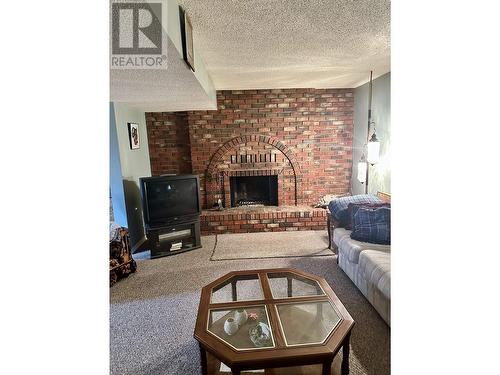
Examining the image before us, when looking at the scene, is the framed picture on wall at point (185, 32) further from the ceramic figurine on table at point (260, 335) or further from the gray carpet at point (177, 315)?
the gray carpet at point (177, 315)

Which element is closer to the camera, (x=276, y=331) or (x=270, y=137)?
(x=276, y=331)

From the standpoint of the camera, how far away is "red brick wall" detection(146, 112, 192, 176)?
14.5 feet

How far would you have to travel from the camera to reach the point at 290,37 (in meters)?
2.00

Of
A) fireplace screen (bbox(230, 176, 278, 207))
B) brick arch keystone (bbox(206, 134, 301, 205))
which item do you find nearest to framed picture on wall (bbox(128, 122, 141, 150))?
brick arch keystone (bbox(206, 134, 301, 205))

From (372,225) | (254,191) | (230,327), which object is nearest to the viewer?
(230,327)

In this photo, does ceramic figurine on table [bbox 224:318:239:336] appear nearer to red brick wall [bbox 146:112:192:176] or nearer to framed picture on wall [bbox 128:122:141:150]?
framed picture on wall [bbox 128:122:141:150]

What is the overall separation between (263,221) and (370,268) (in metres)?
2.19

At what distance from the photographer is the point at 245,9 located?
1563 millimetres

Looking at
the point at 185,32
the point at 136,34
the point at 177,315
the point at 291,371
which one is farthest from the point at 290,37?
the point at 177,315

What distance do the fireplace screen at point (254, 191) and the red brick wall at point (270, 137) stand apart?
151 millimetres

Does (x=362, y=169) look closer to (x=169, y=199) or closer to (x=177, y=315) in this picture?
(x=169, y=199)

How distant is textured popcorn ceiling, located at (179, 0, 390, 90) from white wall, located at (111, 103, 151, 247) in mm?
1294
